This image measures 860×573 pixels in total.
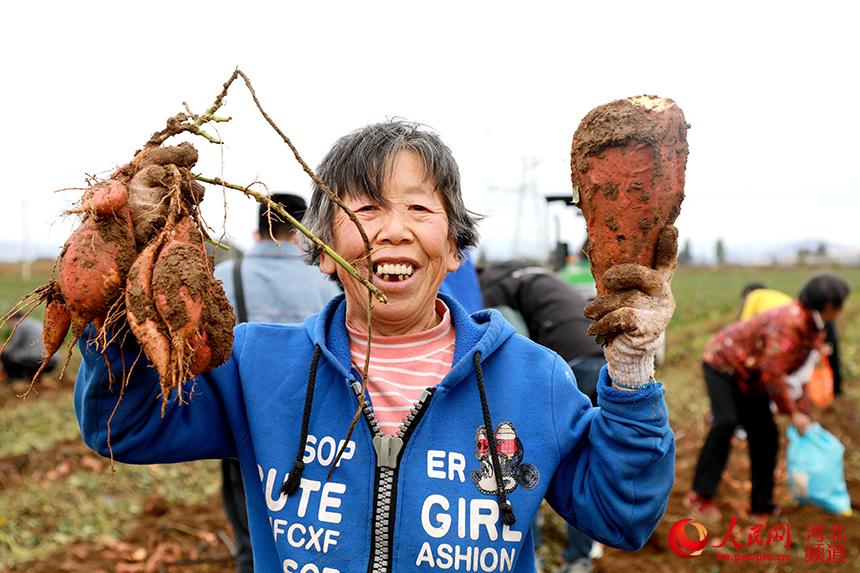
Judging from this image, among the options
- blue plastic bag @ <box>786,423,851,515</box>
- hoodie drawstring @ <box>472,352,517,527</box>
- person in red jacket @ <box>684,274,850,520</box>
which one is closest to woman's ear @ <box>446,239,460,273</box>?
hoodie drawstring @ <box>472,352,517,527</box>

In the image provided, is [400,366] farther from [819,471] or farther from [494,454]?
[819,471]

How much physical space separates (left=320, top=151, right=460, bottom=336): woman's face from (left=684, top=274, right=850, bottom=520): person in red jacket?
3.71 meters

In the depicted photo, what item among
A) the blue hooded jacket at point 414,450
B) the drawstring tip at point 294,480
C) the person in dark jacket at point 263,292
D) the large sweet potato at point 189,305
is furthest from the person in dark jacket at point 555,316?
the large sweet potato at point 189,305

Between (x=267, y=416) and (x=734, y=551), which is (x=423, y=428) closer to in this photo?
(x=267, y=416)

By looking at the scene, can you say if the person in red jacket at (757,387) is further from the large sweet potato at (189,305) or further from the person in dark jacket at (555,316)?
the large sweet potato at (189,305)

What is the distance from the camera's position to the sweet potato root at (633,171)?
1.33 m

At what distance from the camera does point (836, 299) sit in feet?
13.9

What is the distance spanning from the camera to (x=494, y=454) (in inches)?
53.6

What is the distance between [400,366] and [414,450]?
20 cm

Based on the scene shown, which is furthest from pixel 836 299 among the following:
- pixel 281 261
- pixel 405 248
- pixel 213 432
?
pixel 213 432

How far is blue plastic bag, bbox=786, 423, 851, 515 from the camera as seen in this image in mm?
4375

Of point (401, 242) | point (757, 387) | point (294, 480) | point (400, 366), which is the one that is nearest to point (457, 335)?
point (400, 366)

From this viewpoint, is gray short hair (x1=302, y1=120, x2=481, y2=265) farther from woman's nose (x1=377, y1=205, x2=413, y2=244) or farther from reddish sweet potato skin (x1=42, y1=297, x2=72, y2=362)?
reddish sweet potato skin (x1=42, y1=297, x2=72, y2=362)

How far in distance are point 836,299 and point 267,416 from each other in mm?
4044
